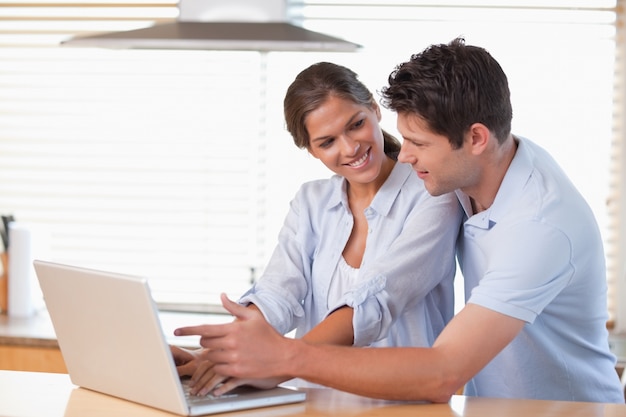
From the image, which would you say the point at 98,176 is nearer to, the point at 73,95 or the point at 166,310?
the point at 73,95

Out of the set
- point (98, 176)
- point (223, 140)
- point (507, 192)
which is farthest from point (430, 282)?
point (98, 176)

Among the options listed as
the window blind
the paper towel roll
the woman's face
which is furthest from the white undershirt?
the paper towel roll

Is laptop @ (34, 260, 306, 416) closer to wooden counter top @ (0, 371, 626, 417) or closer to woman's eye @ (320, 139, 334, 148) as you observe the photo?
wooden counter top @ (0, 371, 626, 417)

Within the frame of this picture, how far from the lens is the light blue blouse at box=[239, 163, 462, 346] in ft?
6.25

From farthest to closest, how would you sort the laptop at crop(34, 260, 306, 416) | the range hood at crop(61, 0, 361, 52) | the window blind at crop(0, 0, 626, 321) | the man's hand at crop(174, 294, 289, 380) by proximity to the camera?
the window blind at crop(0, 0, 626, 321)
the range hood at crop(61, 0, 361, 52)
the man's hand at crop(174, 294, 289, 380)
the laptop at crop(34, 260, 306, 416)

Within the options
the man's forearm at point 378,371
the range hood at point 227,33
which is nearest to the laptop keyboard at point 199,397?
the man's forearm at point 378,371

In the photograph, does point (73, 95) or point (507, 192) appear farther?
point (73, 95)

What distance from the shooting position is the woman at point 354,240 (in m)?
1.90

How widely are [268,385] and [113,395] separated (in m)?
0.27

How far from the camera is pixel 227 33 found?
2.47 metres

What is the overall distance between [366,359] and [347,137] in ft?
1.88

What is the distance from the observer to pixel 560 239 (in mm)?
1694

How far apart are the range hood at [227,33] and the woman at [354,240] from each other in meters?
0.34

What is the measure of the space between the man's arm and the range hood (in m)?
0.99
